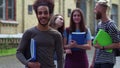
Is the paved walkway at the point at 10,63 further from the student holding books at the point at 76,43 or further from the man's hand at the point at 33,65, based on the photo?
the man's hand at the point at 33,65

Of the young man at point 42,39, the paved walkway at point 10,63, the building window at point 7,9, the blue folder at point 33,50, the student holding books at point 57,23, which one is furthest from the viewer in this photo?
the building window at point 7,9

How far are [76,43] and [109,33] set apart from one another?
1016 millimetres

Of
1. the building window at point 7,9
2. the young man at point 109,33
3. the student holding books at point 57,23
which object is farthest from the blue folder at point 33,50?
the building window at point 7,9

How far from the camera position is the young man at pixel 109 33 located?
662cm

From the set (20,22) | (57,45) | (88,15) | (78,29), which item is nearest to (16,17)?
(20,22)

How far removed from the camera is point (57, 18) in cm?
756

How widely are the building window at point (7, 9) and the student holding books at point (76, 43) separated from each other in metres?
18.8

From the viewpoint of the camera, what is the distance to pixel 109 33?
6.65 meters

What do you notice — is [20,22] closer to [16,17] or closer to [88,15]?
[16,17]

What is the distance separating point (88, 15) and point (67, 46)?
28.3 metres

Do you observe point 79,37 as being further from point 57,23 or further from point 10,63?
point 10,63

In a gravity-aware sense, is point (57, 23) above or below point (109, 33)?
above

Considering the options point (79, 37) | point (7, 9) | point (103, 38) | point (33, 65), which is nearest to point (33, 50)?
point (33, 65)

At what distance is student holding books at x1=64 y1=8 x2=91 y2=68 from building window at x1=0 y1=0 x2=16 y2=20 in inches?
740
